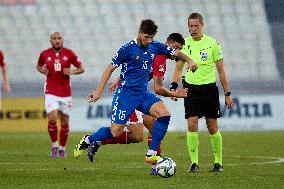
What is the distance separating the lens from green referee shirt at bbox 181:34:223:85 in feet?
42.7

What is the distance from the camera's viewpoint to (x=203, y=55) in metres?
13.0

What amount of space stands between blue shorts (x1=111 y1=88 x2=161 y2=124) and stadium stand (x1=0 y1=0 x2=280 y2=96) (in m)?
17.0

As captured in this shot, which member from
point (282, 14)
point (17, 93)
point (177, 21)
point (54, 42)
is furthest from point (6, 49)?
point (54, 42)

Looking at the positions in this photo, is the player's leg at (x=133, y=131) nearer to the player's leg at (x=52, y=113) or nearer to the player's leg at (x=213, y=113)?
the player's leg at (x=213, y=113)

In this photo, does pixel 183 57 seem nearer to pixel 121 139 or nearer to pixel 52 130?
pixel 121 139

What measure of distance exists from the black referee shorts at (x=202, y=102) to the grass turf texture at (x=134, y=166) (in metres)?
0.82

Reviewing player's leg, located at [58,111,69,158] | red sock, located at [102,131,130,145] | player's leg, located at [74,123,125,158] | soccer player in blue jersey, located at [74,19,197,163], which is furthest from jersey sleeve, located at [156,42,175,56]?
player's leg, located at [58,111,69,158]

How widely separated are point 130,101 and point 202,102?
1.34m

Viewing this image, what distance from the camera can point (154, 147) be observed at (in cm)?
1186

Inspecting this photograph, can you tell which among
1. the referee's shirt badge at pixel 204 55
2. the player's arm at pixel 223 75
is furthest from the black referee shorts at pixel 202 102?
the referee's shirt badge at pixel 204 55

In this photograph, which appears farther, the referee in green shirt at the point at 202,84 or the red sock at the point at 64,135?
the red sock at the point at 64,135

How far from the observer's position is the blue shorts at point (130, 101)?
1213 cm

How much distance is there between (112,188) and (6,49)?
20885 mm

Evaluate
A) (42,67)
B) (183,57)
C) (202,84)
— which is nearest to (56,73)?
(42,67)
